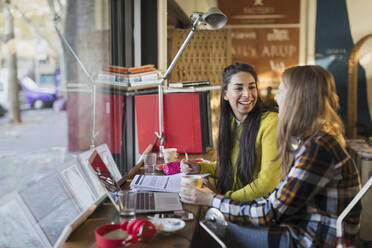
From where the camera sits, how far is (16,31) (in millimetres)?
1564

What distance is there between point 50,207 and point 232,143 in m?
1.13

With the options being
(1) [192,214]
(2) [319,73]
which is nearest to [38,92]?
(1) [192,214]

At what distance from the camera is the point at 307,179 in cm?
112

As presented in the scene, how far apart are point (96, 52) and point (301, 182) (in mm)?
1823

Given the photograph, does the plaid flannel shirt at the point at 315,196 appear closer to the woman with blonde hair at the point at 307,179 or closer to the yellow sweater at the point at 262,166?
the woman with blonde hair at the point at 307,179

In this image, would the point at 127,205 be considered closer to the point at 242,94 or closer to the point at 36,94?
the point at 36,94

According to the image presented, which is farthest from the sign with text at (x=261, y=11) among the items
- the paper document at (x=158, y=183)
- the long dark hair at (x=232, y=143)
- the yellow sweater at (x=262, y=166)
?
the paper document at (x=158, y=183)

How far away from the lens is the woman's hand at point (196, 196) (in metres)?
1.36

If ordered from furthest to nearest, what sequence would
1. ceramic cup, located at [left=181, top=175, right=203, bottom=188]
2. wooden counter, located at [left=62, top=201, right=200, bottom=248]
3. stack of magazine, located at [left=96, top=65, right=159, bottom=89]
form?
stack of magazine, located at [left=96, top=65, right=159, bottom=89] → ceramic cup, located at [left=181, top=175, right=203, bottom=188] → wooden counter, located at [left=62, top=201, right=200, bottom=248]

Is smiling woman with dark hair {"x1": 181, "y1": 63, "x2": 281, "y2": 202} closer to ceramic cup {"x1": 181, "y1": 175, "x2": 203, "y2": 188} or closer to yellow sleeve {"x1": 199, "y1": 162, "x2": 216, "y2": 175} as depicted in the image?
yellow sleeve {"x1": 199, "y1": 162, "x2": 216, "y2": 175}

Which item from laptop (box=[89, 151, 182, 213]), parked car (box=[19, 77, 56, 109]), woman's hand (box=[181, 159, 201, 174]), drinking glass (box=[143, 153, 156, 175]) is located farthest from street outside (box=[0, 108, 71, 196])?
woman's hand (box=[181, 159, 201, 174])

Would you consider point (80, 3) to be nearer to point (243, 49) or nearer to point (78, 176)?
point (78, 176)

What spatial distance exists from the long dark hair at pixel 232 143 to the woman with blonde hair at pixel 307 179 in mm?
544

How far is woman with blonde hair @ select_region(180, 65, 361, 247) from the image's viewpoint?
113cm
